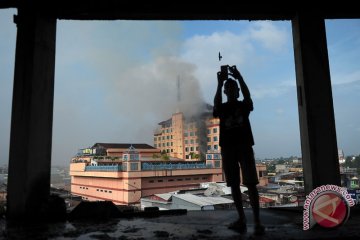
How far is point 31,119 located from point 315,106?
347 cm

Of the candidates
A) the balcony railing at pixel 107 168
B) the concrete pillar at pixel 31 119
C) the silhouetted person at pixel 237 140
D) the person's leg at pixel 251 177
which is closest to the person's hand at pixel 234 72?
the silhouetted person at pixel 237 140

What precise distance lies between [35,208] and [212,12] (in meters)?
3.31

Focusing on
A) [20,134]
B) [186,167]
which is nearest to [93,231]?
[20,134]

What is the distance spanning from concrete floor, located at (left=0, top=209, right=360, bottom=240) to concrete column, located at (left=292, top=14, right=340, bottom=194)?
57 cm

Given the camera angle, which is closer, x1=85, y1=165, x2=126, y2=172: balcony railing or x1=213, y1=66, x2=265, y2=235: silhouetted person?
x1=213, y1=66, x2=265, y2=235: silhouetted person

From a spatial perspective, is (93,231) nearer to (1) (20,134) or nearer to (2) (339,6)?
(1) (20,134)

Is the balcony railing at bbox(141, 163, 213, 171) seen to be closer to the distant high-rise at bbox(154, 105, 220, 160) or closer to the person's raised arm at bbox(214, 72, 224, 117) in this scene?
the distant high-rise at bbox(154, 105, 220, 160)

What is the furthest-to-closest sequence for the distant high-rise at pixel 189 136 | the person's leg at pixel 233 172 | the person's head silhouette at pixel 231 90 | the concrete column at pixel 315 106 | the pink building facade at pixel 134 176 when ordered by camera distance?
the distant high-rise at pixel 189 136, the pink building facade at pixel 134 176, the concrete column at pixel 315 106, the person's head silhouette at pixel 231 90, the person's leg at pixel 233 172

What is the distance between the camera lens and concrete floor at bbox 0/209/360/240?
2.17 metres

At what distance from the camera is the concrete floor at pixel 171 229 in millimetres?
2170

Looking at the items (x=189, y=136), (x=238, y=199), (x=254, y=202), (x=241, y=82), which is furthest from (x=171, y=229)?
(x=189, y=136)

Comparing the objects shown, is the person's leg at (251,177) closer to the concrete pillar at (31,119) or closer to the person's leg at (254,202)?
the person's leg at (254,202)

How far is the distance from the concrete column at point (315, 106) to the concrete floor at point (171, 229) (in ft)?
1.88

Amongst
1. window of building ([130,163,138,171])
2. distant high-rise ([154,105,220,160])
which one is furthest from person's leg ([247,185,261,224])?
distant high-rise ([154,105,220,160])
